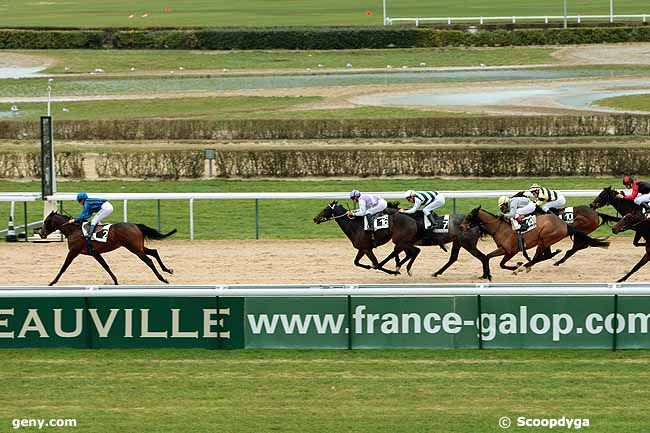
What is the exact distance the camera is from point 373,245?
50.2 ft

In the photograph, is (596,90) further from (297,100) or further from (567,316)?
(567,316)

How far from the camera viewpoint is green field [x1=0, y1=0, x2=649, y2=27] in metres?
54.1

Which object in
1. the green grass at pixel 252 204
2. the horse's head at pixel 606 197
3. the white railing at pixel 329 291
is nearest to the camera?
the white railing at pixel 329 291

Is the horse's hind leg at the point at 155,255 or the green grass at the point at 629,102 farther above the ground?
the green grass at the point at 629,102

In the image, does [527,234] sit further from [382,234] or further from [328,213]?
[328,213]

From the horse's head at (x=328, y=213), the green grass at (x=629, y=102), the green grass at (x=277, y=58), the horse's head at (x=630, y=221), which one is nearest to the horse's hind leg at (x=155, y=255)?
the horse's head at (x=328, y=213)

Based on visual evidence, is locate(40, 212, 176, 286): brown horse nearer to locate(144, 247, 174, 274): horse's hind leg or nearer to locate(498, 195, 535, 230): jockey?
locate(144, 247, 174, 274): horse's hind leg

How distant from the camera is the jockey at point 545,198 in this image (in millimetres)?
15797

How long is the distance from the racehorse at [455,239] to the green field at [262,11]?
3728cm

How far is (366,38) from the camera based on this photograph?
146 feet

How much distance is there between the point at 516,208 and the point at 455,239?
795mm

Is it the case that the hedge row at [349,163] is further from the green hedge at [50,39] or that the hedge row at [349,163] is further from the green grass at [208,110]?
the green hedge at [50,39]

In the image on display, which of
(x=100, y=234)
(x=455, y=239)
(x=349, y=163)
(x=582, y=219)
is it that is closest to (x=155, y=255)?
(x=100, y=234)

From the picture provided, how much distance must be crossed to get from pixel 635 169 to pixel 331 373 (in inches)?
470
